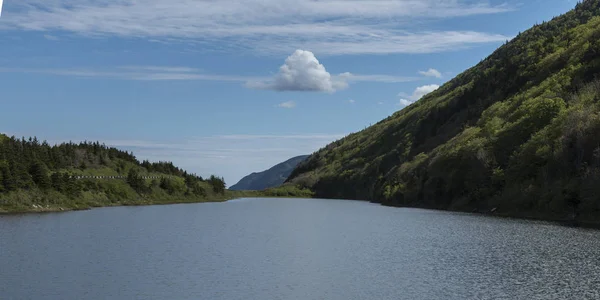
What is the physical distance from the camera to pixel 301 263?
64.3m

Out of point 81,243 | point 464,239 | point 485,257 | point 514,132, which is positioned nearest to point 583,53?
point 514,132

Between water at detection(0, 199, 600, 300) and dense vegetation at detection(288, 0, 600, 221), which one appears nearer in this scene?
water at detection(0, 199, 600, 300)

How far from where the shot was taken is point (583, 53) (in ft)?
599

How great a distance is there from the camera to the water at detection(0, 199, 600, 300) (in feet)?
157

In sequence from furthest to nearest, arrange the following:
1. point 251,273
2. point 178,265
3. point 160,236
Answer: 1. point 160,236
2. point 178,265
3. point 251,273

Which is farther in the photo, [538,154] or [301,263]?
[538,154]

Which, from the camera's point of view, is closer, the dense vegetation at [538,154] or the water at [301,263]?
the water at [301,263]

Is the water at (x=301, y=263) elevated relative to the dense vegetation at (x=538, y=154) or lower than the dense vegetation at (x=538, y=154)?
lower

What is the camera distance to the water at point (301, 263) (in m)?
47.9

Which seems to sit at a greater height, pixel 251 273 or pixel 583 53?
pixel 583 53

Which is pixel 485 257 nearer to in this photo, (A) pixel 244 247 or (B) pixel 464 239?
(B) pixel 464 239

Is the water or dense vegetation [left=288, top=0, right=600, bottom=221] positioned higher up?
dense vegetation [left=288, top=0, right=600, bottom=221]

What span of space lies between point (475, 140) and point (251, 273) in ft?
431

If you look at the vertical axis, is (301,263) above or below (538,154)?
below
